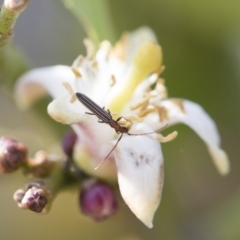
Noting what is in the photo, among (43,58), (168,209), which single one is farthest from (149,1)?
(168,209)

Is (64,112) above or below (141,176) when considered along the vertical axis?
above

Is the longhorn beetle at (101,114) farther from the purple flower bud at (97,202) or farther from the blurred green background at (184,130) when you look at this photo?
the blurred green background at (184,130)

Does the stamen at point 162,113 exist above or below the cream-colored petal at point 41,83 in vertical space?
below

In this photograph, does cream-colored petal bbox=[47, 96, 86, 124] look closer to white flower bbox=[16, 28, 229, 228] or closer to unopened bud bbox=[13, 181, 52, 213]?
white flower bbox=[16, 28, 229, 228]

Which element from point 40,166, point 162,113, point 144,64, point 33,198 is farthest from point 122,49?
point 33,198

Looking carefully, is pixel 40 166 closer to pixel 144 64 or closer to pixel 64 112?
pixel 64 112

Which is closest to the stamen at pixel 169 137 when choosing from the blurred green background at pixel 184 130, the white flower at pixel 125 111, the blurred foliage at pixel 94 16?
the white flower at pixel 125 111

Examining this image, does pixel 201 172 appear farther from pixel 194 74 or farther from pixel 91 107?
pixel 91 107

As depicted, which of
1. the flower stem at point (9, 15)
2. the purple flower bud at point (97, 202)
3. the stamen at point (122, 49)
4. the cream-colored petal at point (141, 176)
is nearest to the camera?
the flower stem at point (9, 15)
